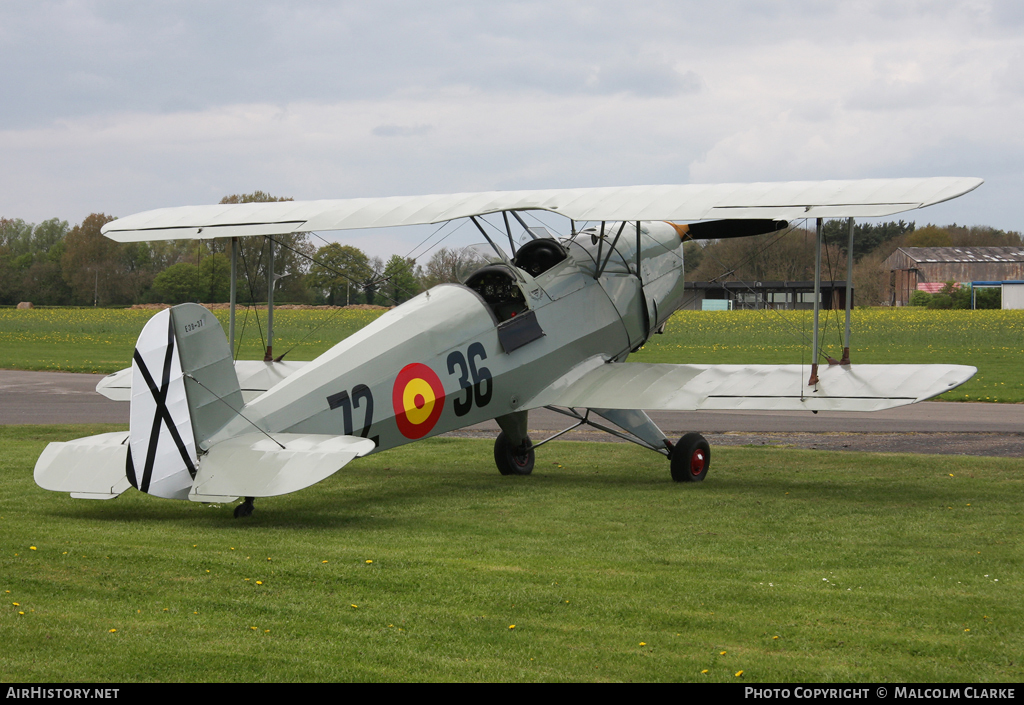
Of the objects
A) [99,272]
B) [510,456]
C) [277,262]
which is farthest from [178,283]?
[510,456]

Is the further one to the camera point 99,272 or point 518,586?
point 99,272

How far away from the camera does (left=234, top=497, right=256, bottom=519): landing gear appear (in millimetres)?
8656

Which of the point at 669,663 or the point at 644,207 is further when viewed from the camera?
the point at 644,207

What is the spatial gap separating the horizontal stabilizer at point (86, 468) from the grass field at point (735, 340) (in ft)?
50.9

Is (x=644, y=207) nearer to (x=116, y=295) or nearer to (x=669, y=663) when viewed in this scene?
(x=669, y=663)

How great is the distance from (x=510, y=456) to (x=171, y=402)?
198 inches

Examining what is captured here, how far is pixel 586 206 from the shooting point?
10445mm

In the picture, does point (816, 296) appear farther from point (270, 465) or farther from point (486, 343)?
point (270, 465)

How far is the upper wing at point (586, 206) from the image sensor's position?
989 cm

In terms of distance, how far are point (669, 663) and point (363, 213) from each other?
742 cm
